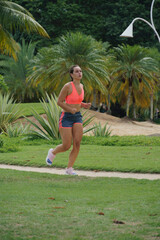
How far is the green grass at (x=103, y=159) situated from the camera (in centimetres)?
939

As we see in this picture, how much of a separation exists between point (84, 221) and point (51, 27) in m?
45.0

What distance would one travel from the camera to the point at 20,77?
4178 cm

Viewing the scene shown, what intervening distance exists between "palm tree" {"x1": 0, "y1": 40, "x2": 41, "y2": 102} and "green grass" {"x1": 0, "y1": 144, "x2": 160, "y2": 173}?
26423 millimetres

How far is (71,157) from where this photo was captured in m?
8.13

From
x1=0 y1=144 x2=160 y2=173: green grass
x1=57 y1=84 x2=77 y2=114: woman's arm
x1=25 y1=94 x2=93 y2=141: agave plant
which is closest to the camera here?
x1=57 y1=84 x2=77 y2=114: woman's arm

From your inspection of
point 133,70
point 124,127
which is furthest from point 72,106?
point 133,70

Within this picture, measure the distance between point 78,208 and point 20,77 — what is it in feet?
122

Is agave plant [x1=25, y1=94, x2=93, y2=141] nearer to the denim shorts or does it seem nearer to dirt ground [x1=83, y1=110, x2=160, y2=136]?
the denim shorts

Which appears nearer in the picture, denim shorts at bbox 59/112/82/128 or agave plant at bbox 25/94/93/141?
denim shorts at bbox 59/112/82/128

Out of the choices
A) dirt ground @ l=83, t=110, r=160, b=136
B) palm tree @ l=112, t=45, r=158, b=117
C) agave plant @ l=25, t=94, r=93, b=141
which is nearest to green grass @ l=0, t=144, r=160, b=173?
agave plant @ l=25, t=94, r=93, b=141

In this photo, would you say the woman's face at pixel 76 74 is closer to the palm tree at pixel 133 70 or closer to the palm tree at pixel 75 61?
the palm tree at pixel 75 61

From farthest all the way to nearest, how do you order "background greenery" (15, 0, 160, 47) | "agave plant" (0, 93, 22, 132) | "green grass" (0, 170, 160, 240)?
"background greenery" (15, 0, 160, 47) < "agave plant" (0, 93, 22, 132) < "green grass" (0, 170, 160, 240)

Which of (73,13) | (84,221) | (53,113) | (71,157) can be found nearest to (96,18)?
(73,13)

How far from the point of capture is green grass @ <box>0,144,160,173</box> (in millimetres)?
9391
